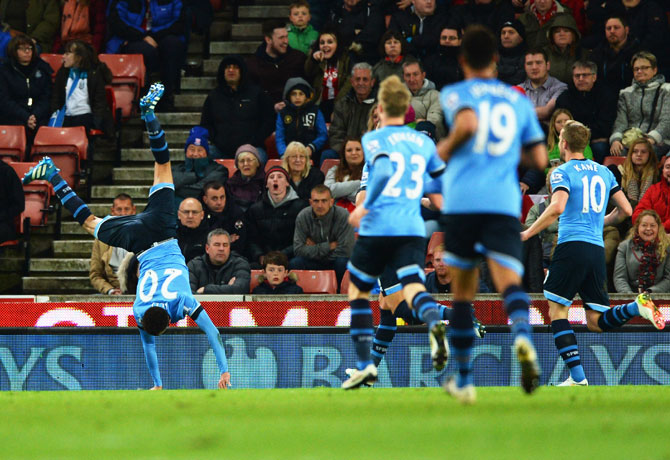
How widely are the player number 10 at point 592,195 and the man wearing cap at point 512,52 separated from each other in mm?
5477

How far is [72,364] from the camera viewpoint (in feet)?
38.2

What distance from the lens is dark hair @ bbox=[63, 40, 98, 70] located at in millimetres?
16172

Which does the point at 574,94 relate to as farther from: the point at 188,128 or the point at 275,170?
the point at 188,128

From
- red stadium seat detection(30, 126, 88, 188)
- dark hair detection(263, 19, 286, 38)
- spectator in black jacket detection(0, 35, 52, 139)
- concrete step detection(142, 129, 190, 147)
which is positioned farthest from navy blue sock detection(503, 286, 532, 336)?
spectator in black jacket detection(0, 35, 52, 139)

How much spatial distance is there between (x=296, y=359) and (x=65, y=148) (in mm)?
6096

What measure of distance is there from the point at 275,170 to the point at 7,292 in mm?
4263

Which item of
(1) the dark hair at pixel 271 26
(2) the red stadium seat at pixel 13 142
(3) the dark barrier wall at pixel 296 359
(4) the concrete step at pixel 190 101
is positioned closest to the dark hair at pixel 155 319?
(3) the dark barrier wall at pixel 296 359

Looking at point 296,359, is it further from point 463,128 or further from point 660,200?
point 463,128

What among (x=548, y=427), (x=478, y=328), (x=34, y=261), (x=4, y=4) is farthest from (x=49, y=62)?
(x=548, y=427)

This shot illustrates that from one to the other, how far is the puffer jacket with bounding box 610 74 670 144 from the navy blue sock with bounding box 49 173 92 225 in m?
7.02

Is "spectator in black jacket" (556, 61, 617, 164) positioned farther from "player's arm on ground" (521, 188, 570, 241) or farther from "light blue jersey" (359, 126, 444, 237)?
"light blue jersey" (359, 126, 444, 237)

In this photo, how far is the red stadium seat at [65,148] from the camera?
15664 millimetres

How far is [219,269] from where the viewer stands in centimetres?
1302

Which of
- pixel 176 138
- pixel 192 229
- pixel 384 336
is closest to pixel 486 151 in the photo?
pixel 384 336
